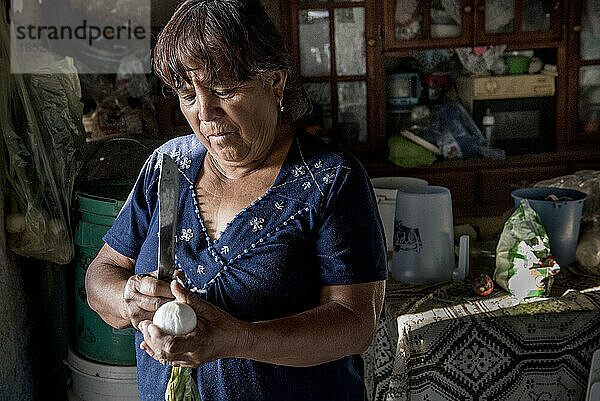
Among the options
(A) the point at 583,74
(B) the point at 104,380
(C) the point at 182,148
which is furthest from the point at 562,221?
(A) the point at 583,74

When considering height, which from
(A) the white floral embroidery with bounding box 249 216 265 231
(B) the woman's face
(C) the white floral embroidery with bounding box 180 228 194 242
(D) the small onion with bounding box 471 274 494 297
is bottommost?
(D) the small onion with bounding box 471 274 494 297

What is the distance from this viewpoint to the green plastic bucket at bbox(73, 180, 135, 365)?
187cm

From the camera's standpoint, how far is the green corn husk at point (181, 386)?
3.34 ft

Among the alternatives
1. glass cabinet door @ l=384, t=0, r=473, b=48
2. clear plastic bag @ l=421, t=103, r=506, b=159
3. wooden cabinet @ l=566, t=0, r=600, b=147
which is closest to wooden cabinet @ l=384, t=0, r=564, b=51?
glass cabinet door @ l=384, t=0, r=473, b=48

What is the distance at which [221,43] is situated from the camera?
95cm

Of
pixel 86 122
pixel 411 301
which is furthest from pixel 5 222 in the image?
pixel 411 301

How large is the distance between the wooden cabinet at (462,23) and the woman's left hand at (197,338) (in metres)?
2.88

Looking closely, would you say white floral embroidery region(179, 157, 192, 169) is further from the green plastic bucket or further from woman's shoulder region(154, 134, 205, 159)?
the green plastic bucket

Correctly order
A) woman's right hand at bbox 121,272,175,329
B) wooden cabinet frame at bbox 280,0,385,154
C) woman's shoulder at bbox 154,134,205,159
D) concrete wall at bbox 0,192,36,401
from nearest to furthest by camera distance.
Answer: woman's right hand at bbox 121,272,175,329
woman's shoulder at bbox 154,134,205,159
concrete wall at bbox 0,192,36,401
wooden cabinet frame at bbox 280,0,385,154

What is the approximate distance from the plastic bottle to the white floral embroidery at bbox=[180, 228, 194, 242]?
9.44 ft

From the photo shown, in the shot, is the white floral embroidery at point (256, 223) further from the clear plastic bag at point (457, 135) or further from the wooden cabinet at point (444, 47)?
the clear plastic bag at point (457, 135)

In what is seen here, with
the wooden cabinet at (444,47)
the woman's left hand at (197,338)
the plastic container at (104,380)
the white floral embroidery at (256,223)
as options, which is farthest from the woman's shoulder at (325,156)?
the wooden cabinet at (444,47)

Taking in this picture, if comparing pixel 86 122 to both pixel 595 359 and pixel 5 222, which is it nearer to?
pixel 5 222

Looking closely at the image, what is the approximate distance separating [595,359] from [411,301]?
437 millimetres
